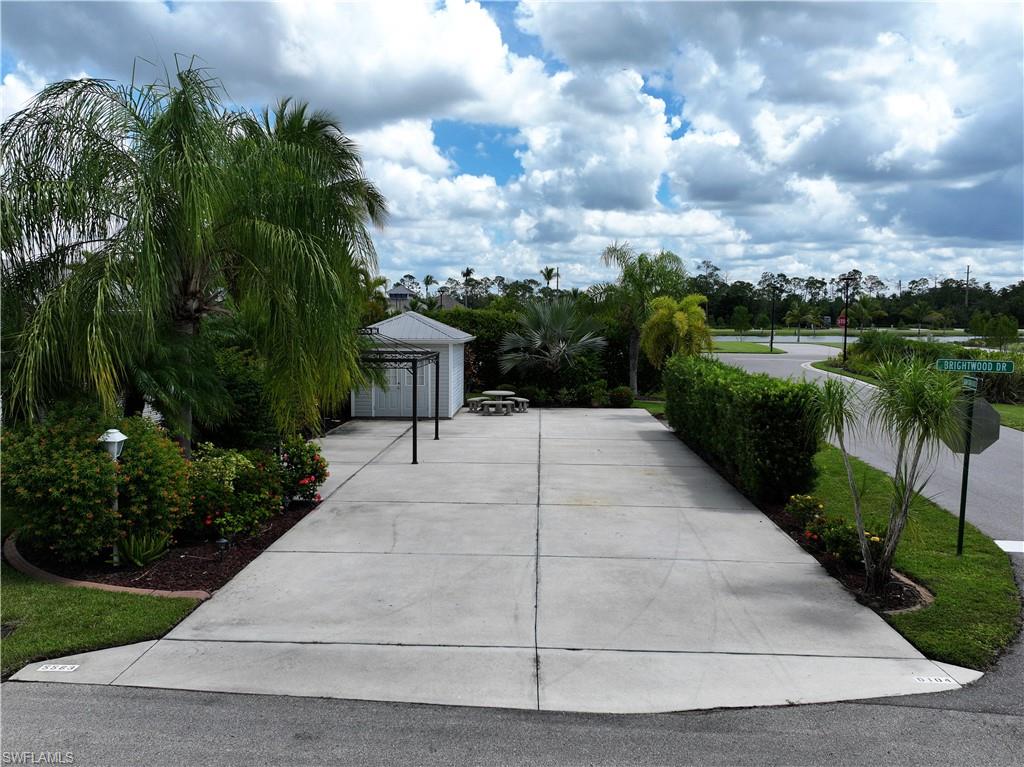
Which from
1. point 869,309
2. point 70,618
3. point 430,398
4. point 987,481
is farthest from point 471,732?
point 869,309

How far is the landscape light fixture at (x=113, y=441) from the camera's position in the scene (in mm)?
6703

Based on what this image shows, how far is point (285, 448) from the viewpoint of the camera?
968 cm

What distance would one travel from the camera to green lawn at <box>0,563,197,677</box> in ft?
16.9

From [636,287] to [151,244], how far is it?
61.7 feet

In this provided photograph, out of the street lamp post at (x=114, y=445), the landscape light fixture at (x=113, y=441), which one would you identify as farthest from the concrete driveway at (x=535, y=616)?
the landscape light fixture at (x=113, y=441)

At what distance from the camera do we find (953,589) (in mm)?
6496

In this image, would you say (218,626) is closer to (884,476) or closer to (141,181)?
(141,181)

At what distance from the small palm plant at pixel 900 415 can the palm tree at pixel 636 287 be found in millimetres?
17476

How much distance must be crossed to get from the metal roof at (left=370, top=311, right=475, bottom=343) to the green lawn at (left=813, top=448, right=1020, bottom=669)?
439 inches

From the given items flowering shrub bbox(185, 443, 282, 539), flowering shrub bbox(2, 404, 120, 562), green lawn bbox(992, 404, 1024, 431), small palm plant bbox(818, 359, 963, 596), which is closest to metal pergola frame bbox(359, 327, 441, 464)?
flowering shrub bbox(185, 443, 282, 539)

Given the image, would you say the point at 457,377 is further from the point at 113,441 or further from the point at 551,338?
the point at 113,441

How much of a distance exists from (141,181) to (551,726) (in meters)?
6.14

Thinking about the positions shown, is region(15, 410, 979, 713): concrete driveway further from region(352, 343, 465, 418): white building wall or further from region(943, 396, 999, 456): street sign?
region(352, 343, 465, 418): white building wall

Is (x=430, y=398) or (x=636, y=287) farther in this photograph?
(x=636, y=287)
